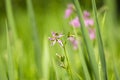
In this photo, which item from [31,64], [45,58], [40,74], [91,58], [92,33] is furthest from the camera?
[31,64]

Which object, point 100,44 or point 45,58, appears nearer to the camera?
point 100,44

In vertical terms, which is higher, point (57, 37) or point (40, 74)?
point (57, 37)

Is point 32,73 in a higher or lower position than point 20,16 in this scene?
lower

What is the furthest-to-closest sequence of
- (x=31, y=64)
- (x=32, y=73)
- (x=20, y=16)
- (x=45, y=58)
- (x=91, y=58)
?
1. (x=20, y=16)
2. (x=31, y=64)
3. (x=32, y=73)
4. (x=45, y=58)
5. (x=91, y=58)

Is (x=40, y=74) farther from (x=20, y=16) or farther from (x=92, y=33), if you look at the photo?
(x=20, y=16)

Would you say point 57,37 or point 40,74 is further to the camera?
point 40,74

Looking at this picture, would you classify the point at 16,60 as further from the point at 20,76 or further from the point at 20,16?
the point at 20,16

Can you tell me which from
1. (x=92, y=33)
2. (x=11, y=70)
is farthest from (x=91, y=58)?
(x=92, y=33)

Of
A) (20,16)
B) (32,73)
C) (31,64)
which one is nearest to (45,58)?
(32,73)

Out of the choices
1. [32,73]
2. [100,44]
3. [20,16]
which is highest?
[20,16]
